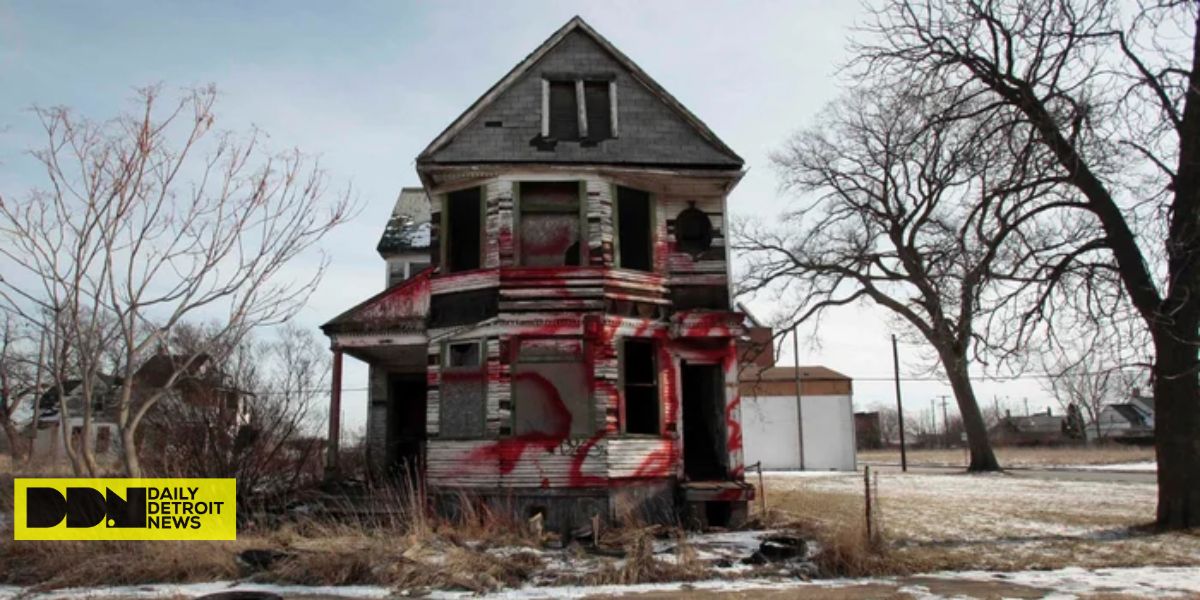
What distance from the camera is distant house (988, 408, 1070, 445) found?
71000 mm

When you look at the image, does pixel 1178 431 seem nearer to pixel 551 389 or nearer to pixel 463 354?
pixel 551 389

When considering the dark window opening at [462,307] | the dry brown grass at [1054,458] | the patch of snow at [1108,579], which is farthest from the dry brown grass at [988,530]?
the dry brown grass at [1054,458]

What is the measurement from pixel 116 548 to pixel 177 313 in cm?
280

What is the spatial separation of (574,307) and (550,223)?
1.64 meters

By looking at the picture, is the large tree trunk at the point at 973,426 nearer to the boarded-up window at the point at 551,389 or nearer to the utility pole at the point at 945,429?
the boarded-up window at the point at 551,389

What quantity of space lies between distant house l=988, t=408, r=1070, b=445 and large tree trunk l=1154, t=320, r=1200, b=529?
210 ft

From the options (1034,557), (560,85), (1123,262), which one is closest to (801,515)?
(1034,557)

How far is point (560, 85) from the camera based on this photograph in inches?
596

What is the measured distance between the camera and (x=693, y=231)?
1467 centimetres

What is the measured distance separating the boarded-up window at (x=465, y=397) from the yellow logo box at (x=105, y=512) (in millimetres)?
4003

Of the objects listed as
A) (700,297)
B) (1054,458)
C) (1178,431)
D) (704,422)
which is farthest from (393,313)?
(1054,458)

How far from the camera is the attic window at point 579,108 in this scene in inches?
570

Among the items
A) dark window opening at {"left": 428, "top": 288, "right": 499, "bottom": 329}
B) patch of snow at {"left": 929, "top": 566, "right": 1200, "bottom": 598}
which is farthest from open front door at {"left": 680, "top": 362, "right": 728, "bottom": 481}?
patch of snow at {"left": 929, "top": 566, "right": 1200, "bottom": 598}

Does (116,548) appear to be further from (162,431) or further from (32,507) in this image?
(162,431)
